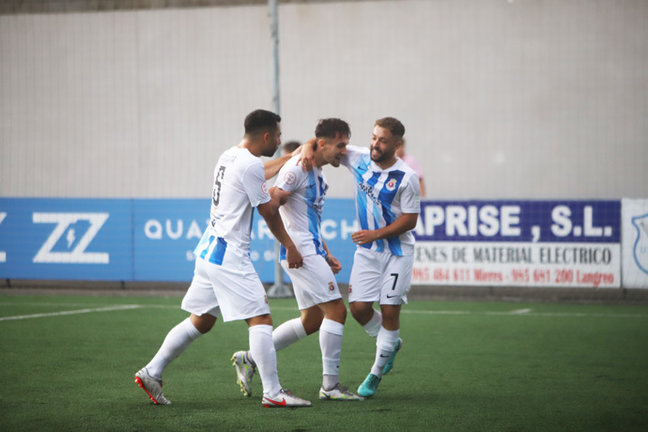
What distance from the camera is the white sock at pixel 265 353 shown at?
21.7ft

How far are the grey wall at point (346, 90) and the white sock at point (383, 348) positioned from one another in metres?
12.8

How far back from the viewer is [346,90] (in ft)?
67.3

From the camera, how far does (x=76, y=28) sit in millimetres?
21328

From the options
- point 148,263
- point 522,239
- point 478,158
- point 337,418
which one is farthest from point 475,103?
point 337,418

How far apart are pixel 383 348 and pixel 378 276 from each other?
0.53 meters

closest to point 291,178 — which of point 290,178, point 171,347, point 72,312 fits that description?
point 290,178

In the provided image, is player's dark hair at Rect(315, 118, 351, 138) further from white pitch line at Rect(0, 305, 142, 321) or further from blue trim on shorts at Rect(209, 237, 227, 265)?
white pitch line at Rect(0, 305, 142, 321)

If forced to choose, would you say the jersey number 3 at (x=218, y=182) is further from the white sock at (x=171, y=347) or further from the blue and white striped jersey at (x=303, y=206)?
the white sock at (x=171, y=347)

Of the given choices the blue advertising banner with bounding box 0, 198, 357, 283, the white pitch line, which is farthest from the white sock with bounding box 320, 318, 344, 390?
the blue advertising banner with bounding box 0, 198, 357, 283

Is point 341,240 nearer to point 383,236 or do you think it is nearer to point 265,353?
point 383,236

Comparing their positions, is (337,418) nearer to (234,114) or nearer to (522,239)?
(522,239)

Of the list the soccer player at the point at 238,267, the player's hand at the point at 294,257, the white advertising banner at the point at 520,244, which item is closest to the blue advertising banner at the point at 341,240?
the white advertising banner at the point at 520,244

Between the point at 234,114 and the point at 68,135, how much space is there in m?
3.66

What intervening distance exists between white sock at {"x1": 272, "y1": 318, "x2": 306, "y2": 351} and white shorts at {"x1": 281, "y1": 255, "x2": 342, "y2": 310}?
33 cm
